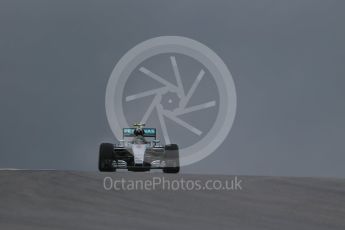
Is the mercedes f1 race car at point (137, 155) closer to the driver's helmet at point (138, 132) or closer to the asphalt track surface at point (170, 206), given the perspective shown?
the driver's helmet at point (138, 132)

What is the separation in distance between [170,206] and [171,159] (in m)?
11.1

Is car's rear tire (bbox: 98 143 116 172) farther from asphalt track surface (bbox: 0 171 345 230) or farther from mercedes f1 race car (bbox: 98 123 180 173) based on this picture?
asphalt track surface (bbox: 0 171 345 230)

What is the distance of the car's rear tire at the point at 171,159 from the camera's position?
21.4 m

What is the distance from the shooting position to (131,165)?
2197 centimetres

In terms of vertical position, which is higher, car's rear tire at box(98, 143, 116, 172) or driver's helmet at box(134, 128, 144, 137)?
driver's helmet at box(134, 128, 144, 137)

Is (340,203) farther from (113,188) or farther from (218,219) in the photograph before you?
(113,188)

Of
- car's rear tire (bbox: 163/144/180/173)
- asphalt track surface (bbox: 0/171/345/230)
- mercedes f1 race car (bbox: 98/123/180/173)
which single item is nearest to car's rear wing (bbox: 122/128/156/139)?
mercedes f1 race car (bbox: 98/123/180/173)

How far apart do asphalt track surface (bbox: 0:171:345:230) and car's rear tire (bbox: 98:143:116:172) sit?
6.97m

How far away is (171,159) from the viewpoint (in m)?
21.4

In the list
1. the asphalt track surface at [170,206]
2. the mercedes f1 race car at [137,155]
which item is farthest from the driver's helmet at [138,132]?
the asphalt track surface at [170,206]

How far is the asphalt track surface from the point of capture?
859 centimetres

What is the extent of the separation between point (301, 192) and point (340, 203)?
1.43 metres

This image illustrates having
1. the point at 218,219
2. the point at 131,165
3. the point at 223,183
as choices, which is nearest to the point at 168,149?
the point at 131,165

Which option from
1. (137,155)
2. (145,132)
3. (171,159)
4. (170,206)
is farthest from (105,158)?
(170,206)
